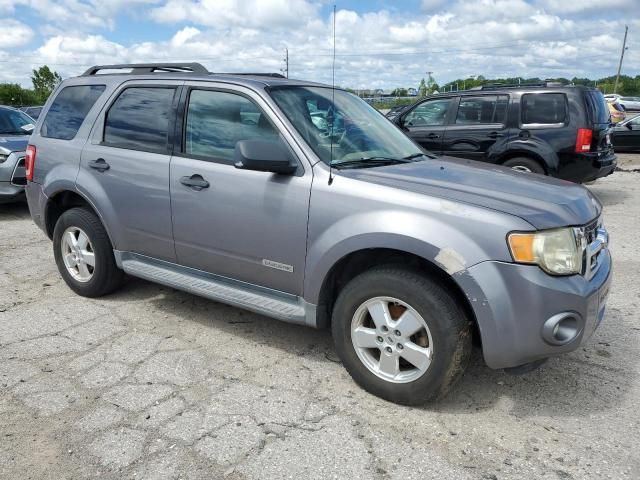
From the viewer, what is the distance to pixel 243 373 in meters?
3.42

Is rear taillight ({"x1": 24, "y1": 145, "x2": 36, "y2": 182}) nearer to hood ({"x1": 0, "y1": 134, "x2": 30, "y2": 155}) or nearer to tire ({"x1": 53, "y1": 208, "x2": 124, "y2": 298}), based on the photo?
tire ({"x1": 53, "y1": 208, "x2": 124, "y2": 298})

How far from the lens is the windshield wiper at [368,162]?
333 cm

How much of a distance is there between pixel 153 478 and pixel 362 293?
4.46 feet

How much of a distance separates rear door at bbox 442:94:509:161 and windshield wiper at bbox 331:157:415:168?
553 centimetres

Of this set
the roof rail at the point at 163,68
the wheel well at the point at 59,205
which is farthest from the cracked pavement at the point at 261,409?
the roof rail at the point at 163,68

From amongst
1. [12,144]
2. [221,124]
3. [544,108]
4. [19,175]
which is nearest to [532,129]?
[544,108]

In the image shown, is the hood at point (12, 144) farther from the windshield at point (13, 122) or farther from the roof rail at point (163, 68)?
the roof rail at point (163, 68)

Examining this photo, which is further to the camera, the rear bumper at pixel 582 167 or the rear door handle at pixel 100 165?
the rear bumper at pixel 582 167

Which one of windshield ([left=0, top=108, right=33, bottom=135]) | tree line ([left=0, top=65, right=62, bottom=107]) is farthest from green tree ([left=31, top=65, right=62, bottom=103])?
windshield ([left=0, top=108, right=33, bottom=135])

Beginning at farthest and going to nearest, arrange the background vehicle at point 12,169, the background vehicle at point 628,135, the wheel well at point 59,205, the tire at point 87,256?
the background vehicle at point 628,135
the background vehicle at point 12,169
the wheel well at point 59,205
the tire at point 87,256

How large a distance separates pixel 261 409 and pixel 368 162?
5.31ft

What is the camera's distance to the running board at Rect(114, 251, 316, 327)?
3346 millimetres

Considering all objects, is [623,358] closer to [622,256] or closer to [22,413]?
[622,256]

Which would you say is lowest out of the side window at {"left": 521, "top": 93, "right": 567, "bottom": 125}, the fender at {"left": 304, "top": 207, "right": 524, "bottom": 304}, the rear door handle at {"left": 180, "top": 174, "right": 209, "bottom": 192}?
the fender at {"left": 304, "top": 207, "right": 524, "bottom": 304}
